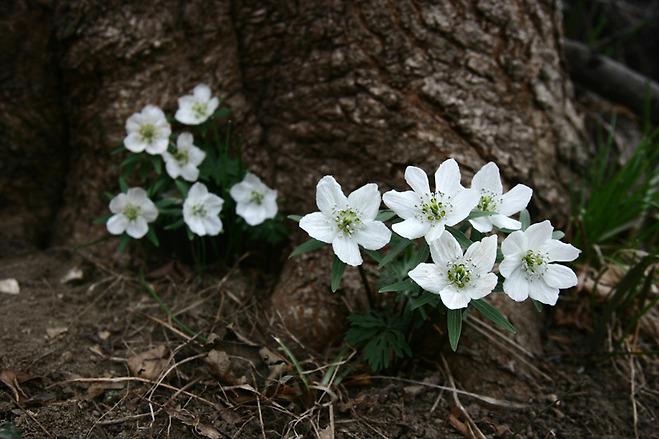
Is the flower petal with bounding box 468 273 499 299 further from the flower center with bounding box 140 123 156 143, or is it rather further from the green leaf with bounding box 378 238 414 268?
the flower center with bounding box 140 123 156 143

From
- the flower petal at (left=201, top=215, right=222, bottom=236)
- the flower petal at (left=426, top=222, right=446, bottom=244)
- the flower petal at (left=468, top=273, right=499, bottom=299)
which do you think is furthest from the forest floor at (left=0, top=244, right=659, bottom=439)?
the flower petal at (left=426, top=222, right=446, bottom=244)

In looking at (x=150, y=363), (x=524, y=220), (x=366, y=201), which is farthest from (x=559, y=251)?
(x=150, y=363)

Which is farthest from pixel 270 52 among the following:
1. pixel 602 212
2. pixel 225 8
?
pixel 602 212

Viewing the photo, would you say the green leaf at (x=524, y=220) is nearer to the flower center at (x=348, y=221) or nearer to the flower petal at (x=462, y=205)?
the flower petal at (x=462, y=205)

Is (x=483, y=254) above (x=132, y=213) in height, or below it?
above

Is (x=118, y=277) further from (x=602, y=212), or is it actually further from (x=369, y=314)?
(x=602, y=212)

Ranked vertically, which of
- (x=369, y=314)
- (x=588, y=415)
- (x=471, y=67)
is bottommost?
(x=588, y=415)

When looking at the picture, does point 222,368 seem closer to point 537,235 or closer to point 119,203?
point 119,203
